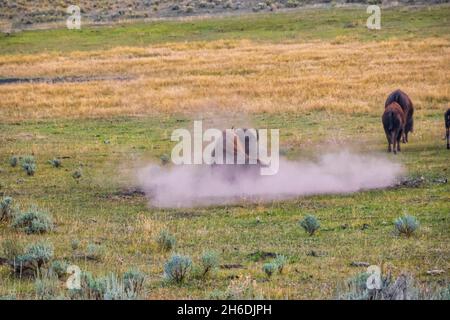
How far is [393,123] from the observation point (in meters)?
20.7

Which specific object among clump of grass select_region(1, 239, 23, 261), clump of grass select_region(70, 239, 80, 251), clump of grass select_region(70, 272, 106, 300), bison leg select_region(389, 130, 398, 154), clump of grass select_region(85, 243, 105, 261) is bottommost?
bison leg select_region(389, 130, 398, 154)

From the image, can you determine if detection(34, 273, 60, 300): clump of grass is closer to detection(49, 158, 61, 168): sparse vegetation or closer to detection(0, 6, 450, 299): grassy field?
detection(0, 6, 450, 299): grassy field

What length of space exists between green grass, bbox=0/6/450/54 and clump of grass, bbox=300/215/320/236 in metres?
38.8

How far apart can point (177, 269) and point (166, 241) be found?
2.26 m

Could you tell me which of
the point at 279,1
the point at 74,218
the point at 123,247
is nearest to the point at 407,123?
the point at 74,218

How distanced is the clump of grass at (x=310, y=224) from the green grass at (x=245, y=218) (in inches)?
6.5

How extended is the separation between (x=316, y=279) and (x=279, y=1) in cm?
7067

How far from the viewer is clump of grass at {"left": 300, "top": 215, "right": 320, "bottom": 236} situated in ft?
41.3

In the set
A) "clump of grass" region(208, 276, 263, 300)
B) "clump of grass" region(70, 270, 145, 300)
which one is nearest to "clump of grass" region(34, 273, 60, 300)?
"clump of grass" region(70, 270, 145, 300)

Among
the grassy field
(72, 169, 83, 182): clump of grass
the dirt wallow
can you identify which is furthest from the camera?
the dirt wallow

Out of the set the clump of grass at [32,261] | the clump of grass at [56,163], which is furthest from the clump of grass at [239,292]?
the clump of grass at [56,163]

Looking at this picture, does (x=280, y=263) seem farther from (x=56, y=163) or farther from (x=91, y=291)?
(x=56, y=163)

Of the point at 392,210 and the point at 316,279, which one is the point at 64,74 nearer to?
the point at 392,210

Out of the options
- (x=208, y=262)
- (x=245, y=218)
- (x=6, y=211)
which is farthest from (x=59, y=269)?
(x=245, y=218)
